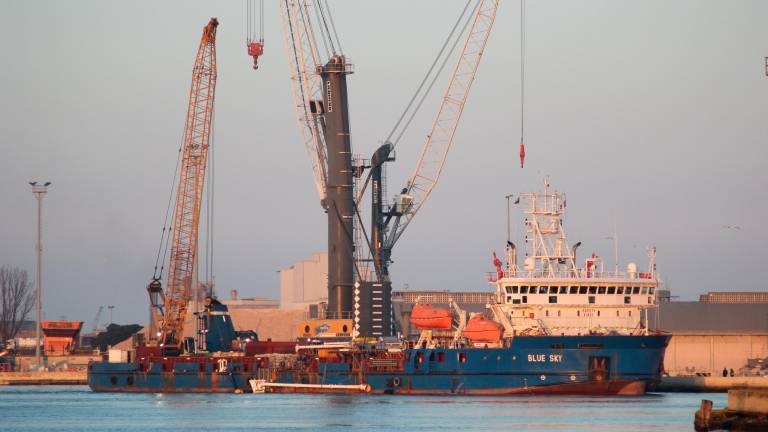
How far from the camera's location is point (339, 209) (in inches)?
3930

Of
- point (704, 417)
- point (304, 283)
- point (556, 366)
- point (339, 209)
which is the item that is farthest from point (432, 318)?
point (304, 283)

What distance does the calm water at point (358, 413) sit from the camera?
219ft

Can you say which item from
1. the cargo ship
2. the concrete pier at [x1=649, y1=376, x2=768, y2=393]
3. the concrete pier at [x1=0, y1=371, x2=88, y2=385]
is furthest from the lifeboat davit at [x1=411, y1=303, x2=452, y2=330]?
the concrete pier at [x1=0, y1=371, x2=88, y2=385]

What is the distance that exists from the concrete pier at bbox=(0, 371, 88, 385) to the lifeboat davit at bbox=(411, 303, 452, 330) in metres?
48.9

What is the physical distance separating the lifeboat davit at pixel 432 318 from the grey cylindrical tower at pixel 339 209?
1330 centimetres

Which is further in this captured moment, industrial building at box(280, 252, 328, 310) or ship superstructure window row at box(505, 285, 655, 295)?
industrial building at box(280, 252, 328, 310)

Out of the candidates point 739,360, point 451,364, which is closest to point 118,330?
point 739,360

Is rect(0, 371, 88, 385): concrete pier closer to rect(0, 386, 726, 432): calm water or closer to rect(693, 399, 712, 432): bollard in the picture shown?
rect(0, 386, 726, 432): calm water

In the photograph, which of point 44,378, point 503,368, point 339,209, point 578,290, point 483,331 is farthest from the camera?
point 44,378

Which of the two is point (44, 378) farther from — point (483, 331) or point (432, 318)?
point (483, 331)

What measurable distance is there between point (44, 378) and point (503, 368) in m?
57.2

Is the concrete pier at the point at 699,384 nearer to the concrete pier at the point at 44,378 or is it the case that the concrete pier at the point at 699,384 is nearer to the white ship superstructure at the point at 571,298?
the white ship superstructure at the point at 571,298

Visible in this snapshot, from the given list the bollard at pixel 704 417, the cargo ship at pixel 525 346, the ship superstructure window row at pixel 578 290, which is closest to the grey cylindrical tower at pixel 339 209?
the cargo ship at pixel 525 346

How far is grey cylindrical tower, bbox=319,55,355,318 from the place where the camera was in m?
99.3
